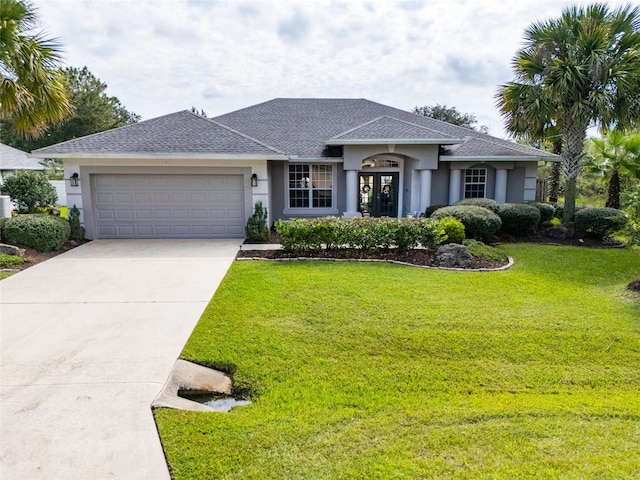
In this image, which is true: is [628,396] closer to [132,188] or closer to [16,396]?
[16,396]

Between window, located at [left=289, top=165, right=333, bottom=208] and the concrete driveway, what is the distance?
21.6 ft

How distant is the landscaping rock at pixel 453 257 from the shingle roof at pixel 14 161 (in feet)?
80.1

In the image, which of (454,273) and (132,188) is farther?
(132,188)

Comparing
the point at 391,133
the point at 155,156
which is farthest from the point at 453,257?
the point at 155,156

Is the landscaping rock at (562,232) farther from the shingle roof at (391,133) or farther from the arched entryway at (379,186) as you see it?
the arched entryway at (379,186)

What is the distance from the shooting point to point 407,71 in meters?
18.2

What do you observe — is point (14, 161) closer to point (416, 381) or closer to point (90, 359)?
point (90, 359)

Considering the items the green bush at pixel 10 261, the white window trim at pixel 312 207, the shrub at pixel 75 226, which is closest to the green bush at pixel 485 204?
the white window trim at pixel 312 207

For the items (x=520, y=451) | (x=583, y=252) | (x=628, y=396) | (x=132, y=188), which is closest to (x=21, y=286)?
(x=132, y=188)

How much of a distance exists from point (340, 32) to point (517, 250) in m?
8.99

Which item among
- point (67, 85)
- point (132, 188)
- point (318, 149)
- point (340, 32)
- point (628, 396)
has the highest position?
point (340, 32)

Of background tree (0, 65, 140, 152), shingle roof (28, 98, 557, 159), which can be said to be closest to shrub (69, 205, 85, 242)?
shingle roof (28, 98, 557, 159)

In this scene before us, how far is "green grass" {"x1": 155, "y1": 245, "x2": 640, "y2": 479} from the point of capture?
3113 millimetres

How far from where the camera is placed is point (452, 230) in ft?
35.0
